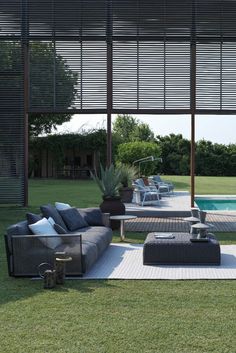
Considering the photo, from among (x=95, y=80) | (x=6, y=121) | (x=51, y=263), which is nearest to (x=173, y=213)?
(x=95, y=80)

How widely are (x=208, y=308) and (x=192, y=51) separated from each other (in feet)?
33.4

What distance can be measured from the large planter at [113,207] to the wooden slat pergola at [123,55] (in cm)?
292

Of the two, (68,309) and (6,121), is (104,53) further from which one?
(68,309)

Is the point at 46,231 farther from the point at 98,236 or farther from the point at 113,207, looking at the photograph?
the point at 113,207

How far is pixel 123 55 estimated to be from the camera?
47.4 ft

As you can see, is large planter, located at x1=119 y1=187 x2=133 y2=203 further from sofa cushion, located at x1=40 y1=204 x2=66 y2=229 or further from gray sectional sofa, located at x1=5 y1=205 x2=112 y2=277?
gray sectional sofa, located at x1=5 y1=205 x2=112 y2=277

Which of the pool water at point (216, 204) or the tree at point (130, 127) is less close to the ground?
the tree at point (130, 127)

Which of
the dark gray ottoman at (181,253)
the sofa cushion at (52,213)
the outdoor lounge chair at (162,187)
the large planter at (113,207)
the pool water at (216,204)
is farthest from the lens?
the outdoor lounge chair at (162,187)

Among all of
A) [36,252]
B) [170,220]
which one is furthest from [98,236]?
[170,220]

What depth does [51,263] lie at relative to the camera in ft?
22.3

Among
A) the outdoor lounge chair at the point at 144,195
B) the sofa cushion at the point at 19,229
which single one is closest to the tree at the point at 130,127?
the outdoor lounge chair at the point at 144,195

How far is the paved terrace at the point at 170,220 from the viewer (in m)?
11.4

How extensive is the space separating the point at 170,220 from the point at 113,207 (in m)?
1.99

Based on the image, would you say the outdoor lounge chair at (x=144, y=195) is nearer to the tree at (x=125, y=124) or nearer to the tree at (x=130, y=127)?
the tree at (x=130, y=127)
